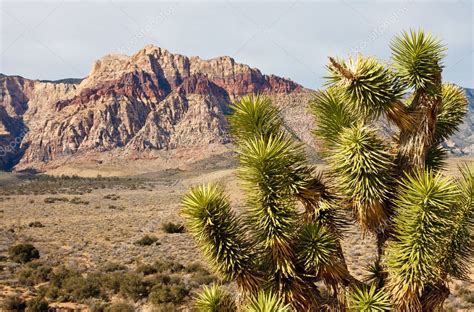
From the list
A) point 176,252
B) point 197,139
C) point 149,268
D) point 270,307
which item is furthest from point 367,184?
point 197,139

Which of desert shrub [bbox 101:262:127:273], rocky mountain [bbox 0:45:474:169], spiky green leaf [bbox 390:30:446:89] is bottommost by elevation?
desert shrub [bbox 101:262:127:273]

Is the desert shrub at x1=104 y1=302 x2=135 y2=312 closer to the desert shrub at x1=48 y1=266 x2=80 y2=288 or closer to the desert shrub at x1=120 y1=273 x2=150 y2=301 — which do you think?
the desert shrub at x1=120 y1=273 x2=150 y2=301

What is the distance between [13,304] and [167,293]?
4.20m

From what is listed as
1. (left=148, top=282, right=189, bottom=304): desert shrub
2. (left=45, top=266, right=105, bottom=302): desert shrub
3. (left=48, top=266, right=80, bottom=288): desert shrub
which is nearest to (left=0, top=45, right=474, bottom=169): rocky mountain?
(left=48, top=266, right=80, bottom=288): desert shrub

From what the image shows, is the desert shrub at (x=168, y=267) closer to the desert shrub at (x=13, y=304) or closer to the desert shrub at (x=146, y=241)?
the desert shrub at (x=146, y=241)

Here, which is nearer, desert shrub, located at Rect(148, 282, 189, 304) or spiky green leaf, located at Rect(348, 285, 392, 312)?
spiky green leaf, located at Rect(348, 285, 392, 312)

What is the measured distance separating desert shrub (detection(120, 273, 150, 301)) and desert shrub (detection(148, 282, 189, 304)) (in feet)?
1.06

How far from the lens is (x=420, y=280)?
5070 mm

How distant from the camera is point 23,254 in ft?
55.2

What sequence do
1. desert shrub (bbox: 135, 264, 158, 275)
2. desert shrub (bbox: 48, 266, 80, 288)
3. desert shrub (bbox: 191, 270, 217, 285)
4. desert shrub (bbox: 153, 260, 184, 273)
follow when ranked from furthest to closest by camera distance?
desert shrub (bbox: 153, 260, 184, 273) < desert shrub (bbox: 135, 264, 158, 275) < desert shrub (bbox: 191, 270, 217, 285) < desert shrub (bbox: 48, 266, 80, 288)

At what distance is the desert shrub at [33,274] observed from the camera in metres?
13.7

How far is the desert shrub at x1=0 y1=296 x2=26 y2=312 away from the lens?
1101 cm

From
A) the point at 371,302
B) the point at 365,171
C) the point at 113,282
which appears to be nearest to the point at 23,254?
the point at 113,282

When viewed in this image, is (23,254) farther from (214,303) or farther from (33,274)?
(214,303)
